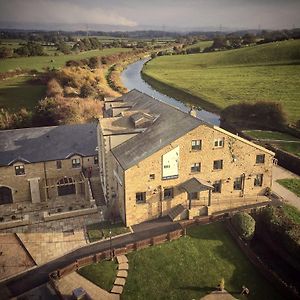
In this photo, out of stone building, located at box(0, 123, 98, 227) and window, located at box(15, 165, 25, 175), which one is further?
window, located at box(15, 165, 25, 175)

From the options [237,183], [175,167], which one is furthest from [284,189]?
[175,167]

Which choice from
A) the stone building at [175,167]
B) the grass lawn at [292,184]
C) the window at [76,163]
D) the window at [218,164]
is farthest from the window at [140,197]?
the grass lawn at [292,184]

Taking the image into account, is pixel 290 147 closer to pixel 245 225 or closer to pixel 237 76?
pixel 245 225

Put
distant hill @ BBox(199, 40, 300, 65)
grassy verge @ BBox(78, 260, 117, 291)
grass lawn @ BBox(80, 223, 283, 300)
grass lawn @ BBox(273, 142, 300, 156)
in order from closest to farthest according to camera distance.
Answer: grass lawn @ BBox(80, 223, 283, 300) < grassy verge @ BBox(78, 260, 117, 291) < grass lawn @ BBox(273, 142, 300, 156) < distant hill @ BBox(199, 40, 300, 65)

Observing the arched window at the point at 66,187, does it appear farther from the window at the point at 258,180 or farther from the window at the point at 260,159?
the window at the point at 260,159

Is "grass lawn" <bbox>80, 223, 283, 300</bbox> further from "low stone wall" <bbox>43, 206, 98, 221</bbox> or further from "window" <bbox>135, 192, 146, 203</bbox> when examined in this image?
"low stone wall" <bbox>43, 206, 98, 221</bbox>

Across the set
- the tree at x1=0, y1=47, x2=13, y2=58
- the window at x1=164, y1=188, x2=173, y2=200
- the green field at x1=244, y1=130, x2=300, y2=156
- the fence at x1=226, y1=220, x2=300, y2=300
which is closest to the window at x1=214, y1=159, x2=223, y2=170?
the window at x1=164, y1=188, x2=173, y2=200
